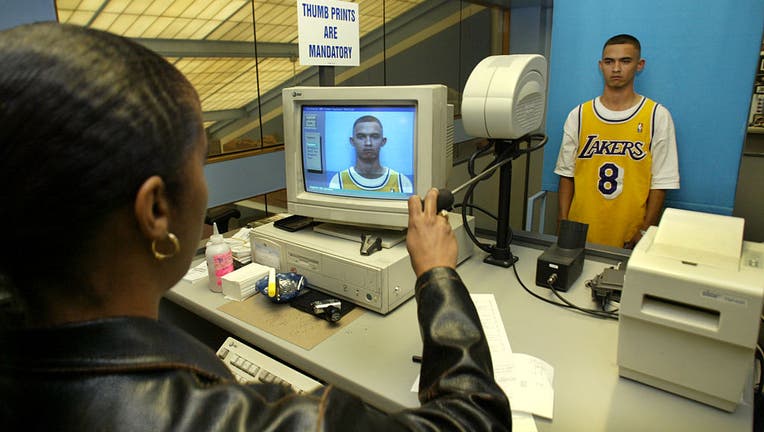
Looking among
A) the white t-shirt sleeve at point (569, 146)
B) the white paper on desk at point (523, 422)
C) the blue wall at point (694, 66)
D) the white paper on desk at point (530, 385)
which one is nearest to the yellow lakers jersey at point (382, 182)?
the white paper on desk at point (530, 385)

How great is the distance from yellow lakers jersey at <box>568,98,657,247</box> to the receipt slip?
1.71m

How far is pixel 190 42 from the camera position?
243 cm

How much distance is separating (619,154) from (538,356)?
1580mm

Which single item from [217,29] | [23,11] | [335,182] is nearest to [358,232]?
[335,182]

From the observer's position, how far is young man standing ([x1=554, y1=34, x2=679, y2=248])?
2223 millimetres

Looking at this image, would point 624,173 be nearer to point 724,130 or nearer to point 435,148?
point 724,130

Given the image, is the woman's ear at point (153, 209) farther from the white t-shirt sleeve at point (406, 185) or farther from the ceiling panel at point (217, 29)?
the ceiling panel at point (217, 29)

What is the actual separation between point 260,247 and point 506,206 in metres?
0.78

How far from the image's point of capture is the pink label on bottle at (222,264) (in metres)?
1.40

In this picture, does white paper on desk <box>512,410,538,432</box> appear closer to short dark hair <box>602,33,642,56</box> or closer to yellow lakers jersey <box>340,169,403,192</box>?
yellow lakers jersey <box>340,169,403,192</box>

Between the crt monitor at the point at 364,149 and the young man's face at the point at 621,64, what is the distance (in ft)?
3.98

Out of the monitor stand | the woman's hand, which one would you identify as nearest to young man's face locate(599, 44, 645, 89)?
the monitor stand

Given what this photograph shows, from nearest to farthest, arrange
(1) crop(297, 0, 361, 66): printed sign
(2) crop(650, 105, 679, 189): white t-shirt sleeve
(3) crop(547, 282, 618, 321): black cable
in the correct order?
(3) crop(547, 282, 618, 321): black cable
(1) crop(297, 0, 361, 66): printed sign
(2) crop(650, 105, 679, 189): white t-shirt sleeve

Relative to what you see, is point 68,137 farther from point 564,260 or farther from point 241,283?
point 564,260
